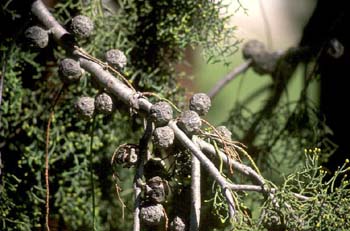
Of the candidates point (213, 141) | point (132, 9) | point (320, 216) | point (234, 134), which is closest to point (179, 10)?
point (132, 9)

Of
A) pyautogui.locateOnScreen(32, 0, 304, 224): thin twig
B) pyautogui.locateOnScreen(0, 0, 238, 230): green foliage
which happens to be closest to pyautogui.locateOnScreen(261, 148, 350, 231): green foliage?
pyautogui.locateOnScreen(32, 0, 304, 224): thin twig

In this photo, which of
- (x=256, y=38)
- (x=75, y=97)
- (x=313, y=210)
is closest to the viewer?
(x=313, y=210)

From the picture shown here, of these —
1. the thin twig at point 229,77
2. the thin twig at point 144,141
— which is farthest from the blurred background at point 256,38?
the thin twig at point 144,141

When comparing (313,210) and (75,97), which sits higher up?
(75,97)

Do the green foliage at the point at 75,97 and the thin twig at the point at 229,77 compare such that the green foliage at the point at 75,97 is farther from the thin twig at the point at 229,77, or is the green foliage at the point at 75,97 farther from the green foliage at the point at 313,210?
the green foliage at the point at 313,210

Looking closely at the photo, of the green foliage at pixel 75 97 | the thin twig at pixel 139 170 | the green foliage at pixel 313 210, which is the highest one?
the green foliage at pixel 75 97

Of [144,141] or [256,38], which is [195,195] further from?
[256,38]

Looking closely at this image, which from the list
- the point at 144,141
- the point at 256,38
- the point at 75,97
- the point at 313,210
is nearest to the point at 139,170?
the point at 144,141

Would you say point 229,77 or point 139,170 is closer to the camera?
point 139,170
